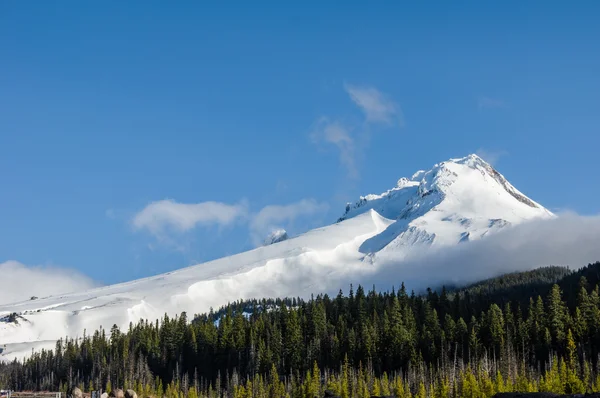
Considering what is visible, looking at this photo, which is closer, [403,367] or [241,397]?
[241,397]

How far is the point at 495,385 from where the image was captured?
454 feet

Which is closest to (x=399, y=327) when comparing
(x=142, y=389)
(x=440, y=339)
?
(x=440, y=339)

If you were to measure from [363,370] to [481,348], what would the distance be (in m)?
28.8

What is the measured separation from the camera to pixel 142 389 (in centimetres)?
19238

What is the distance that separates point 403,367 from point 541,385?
181 ft

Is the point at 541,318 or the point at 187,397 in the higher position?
the point at 541,318

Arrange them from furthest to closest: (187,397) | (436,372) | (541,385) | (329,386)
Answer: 1. (187,397)
2. (436,372)
3. (329,386)
4. (541,385)

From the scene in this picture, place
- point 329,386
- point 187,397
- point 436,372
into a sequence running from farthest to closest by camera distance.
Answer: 1. point 187,397
2. point 436,372
3. point 329,386

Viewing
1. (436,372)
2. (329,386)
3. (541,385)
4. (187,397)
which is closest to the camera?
(541,385)

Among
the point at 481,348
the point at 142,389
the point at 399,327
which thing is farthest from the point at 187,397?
the point at 481,348

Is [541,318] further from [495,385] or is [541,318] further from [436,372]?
[495,385]

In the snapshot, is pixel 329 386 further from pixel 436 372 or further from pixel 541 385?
pixel 541 385

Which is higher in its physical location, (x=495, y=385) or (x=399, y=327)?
(x=399, y=327)

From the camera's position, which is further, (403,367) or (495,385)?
(403,367)
